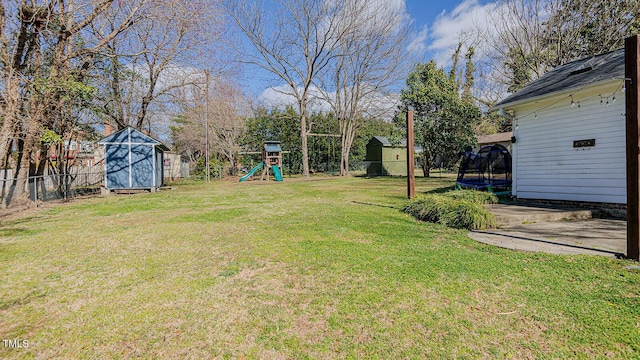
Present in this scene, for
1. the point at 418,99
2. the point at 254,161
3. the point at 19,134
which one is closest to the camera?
the point at 19,134

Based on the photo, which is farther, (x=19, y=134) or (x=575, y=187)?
(x=19, y=134)

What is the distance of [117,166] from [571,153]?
16.8 m

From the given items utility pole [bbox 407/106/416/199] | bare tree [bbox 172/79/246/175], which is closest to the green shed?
bare tree [bbox 172/79/246/175]

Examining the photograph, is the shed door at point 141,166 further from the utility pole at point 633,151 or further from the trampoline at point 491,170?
the utility pole at point 633,151

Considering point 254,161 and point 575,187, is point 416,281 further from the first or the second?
point 254,161

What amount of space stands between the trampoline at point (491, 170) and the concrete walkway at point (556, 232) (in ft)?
7.98

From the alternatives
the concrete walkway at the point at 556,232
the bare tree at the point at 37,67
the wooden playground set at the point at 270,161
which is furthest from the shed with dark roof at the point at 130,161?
the concrete walkway at the point at 556,232

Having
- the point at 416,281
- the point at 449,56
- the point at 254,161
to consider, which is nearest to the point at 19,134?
the point at 416,281

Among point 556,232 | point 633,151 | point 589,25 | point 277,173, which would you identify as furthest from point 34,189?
point 589,25

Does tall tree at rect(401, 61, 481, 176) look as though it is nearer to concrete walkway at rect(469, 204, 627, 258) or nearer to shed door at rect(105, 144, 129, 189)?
concrete walkway at rect(469, 204, 627, 258)

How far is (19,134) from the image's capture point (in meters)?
9.02

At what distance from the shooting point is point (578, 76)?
23.2 ft

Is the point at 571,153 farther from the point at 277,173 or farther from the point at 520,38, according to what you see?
the point at 277,173

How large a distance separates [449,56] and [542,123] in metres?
19.1
